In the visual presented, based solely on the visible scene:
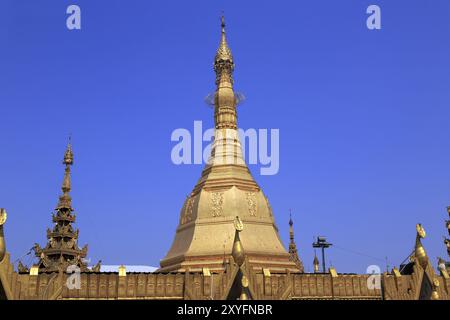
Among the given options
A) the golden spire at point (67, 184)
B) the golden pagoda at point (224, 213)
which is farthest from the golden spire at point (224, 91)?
the golden spire at point (67, 184)

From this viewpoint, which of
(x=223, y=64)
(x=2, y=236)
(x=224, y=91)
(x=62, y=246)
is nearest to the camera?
(x=2, y=236)

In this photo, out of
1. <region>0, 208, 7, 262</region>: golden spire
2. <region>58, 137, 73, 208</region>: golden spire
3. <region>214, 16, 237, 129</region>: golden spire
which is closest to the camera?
<region>0, 208, 7, 262</region>: golden spire

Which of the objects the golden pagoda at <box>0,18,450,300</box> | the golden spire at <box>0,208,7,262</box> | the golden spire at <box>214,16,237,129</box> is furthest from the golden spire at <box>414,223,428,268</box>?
the golden spire at <box>214,16,237,129</box>

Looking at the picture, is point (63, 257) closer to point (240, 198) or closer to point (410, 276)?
point (240, 198)

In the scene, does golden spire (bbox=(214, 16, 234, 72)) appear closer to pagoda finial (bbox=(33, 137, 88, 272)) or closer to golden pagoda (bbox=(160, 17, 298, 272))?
golden pagoda (bbox=(160, 17, 298, 272))

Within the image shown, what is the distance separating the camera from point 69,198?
179ft

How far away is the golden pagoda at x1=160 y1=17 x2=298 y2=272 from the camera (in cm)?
4716

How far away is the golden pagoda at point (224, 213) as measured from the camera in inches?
1857

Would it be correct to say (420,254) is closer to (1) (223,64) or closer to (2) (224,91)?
→ (2) (224,91)

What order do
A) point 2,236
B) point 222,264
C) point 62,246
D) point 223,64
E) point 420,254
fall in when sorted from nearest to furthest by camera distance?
point 2,236 → point 420,254 → point 222,264 → point 62,246 → point 223,64

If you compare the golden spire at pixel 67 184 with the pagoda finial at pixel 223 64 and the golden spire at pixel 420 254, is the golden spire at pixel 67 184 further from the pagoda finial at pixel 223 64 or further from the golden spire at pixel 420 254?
the golden spire at pixel 420 254

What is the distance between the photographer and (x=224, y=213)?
5078cm

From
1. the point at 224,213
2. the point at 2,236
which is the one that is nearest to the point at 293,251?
the point at 224,213
